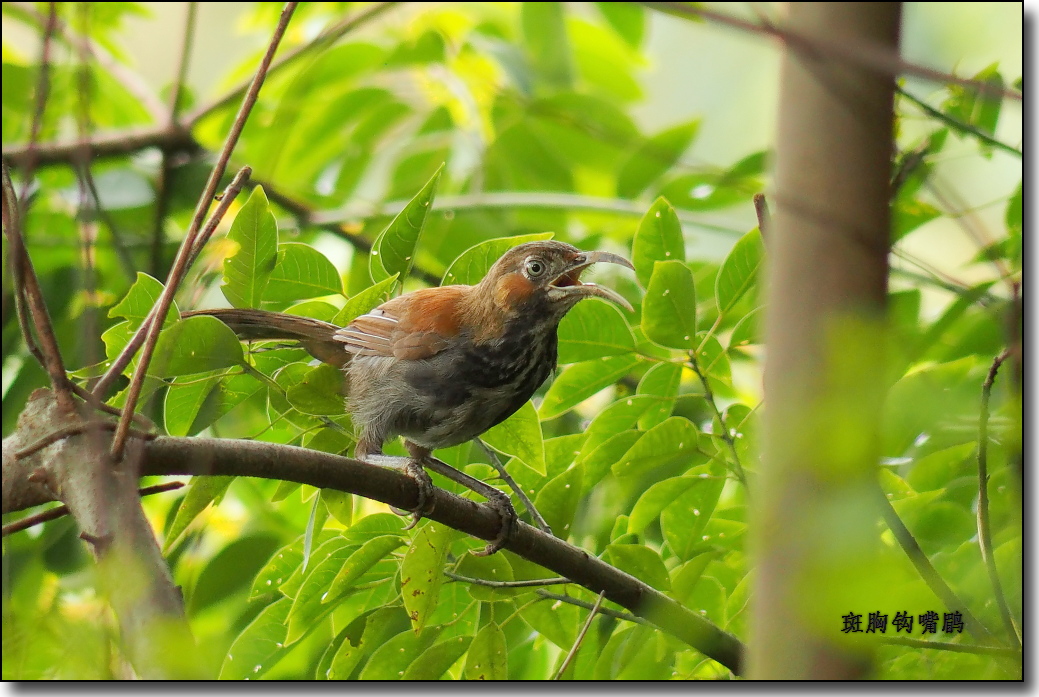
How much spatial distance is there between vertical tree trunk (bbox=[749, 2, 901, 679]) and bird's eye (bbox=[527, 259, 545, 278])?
207cm

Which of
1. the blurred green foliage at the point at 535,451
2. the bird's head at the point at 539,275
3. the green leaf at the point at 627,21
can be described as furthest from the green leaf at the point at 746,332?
the green leaf at the point at 627,21

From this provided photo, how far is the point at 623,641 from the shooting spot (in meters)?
2.52

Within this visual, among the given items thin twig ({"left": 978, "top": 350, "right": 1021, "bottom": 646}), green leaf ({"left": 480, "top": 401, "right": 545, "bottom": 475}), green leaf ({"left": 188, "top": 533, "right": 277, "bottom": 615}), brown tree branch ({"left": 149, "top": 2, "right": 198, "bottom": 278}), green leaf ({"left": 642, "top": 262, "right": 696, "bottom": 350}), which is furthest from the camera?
brown tree branch ({"left": 149, "top": 2, "right": 198, "bottom": 278})

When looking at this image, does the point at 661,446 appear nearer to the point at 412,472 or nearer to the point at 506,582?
the point at 506,582

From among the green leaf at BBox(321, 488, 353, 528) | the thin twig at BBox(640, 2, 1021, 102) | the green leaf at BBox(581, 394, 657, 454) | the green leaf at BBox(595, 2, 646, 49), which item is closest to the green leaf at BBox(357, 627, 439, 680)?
the green leaf at BBox(321, 488, 353, 528)

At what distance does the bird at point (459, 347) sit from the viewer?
9.82ft

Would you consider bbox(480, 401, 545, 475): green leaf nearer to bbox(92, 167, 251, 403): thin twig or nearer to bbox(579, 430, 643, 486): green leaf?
bbox(579, 430, 643, 486): green leaf

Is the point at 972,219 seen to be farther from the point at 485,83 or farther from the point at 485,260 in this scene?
the point at 485,83

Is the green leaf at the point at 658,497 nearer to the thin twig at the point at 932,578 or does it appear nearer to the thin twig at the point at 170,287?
the thin twig at the point at 932,578

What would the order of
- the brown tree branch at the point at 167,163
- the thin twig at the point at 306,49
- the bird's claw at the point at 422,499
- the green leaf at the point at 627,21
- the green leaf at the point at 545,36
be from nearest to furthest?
the bird's claw at the point at 422,499 < the brown tree branch at the point at 167,163 < the thin twig at the point at 306,49 < the green leaf at the point at 627,21 < the green leaf at the point at 545,36

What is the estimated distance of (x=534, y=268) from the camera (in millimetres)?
3156

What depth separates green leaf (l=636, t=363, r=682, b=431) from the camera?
2607mm

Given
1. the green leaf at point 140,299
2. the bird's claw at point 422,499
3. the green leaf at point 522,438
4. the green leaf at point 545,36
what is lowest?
the bird's claw at point 422,499

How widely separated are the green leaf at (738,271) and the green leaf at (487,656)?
3.57 feet
